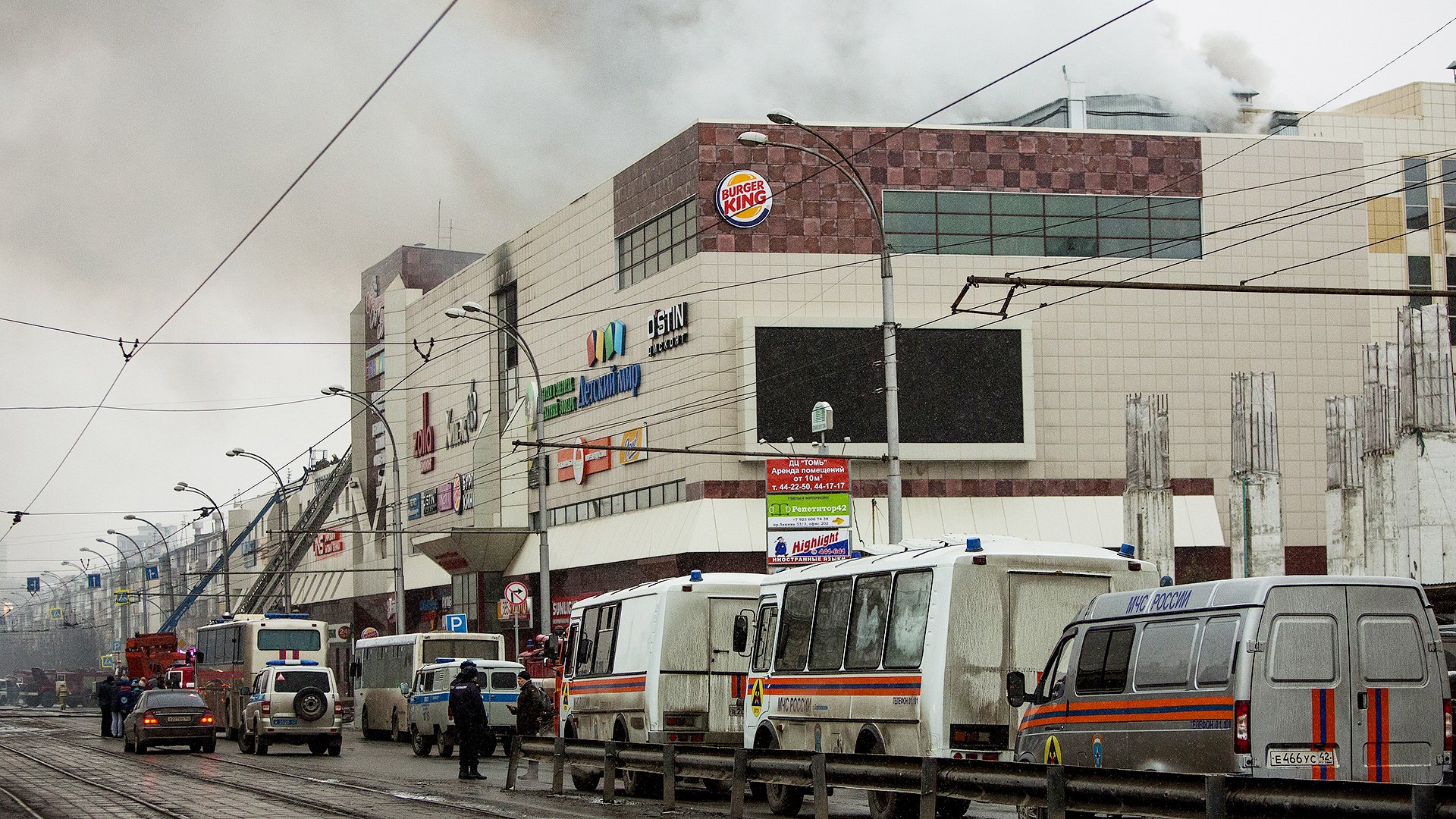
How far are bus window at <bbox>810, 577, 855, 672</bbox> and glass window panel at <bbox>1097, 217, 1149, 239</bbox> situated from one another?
3687cm

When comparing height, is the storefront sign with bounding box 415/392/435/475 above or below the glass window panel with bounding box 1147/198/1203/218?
below

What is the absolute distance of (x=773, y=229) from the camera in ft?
176

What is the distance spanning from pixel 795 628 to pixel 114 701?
31602mm

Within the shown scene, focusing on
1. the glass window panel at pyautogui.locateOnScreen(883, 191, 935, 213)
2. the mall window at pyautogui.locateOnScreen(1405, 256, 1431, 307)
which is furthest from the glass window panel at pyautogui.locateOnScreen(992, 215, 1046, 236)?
the mall window at pyautogui.locateOnScreen(1405, 256, 1431, 307)

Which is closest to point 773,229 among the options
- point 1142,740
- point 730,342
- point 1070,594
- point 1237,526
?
point 730,342

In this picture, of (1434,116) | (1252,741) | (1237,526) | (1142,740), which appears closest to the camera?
(1252,741)

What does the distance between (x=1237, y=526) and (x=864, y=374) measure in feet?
50.4

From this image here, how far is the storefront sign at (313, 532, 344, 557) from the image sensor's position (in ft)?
293

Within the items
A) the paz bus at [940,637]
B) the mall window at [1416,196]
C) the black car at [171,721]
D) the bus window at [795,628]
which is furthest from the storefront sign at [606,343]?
the paz bus at [940,637]

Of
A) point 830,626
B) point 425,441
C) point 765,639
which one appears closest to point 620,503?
point 425,441

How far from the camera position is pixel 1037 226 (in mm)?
54094

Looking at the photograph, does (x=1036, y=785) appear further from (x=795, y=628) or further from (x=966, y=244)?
(x=966, y=244)

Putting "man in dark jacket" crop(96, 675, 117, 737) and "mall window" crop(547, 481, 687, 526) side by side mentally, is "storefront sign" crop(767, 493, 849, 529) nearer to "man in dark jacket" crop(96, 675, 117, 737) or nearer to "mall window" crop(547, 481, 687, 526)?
"mall window" crop(547, 481, 687, 526)

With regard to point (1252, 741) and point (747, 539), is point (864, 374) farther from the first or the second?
point (1252, 741)
